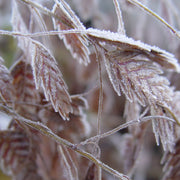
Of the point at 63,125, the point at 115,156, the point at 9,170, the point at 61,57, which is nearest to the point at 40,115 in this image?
the point at 63,125

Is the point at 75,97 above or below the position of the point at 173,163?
above

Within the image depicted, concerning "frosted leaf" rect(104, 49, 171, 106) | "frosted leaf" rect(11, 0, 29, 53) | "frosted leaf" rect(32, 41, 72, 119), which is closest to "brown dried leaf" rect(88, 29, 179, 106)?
"frosted leaf" rect(104, 49, 171, 106)

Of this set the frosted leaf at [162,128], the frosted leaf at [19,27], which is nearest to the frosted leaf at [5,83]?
the frosted leaf at [19,27]

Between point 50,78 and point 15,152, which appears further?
point 15,152

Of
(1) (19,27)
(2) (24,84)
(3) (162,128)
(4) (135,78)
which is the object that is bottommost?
(3) (162,128)

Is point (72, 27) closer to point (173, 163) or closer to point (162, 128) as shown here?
point (162, 128)

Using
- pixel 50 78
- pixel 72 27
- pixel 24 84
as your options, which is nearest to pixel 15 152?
pixel 24 84

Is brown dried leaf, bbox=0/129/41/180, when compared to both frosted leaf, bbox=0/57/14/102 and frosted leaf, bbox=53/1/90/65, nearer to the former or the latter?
frosted leaf, bbox=0/57/14/102
